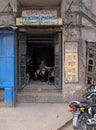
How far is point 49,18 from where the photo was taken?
1340 centimetres

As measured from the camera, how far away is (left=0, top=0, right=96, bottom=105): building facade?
1334 cm

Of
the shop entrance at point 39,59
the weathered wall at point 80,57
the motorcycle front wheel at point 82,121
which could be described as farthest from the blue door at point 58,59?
the motorcycle front wheel at point 82,121

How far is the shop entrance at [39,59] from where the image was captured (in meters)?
14.3

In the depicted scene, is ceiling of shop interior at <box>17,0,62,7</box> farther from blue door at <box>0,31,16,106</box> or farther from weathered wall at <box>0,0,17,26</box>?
blue door at <box>0,31,16,106</box>

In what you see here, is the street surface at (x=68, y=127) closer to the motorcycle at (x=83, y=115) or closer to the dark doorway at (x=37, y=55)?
the motorcycle at (x=83, y=115)

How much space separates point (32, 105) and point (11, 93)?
0.93 meters

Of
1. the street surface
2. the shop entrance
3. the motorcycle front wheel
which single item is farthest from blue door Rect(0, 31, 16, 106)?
the motorcycle front wheel

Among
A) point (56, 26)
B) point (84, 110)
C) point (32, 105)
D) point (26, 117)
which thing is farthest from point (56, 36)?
point (84, 110)

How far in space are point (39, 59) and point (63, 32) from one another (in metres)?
4.84

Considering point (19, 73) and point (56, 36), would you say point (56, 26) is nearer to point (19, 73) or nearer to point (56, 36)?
point (56, 36)

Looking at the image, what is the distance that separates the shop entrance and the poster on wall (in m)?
0.42

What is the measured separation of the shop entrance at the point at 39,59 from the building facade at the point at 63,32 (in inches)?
2.3

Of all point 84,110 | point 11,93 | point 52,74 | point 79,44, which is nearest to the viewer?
point 84,110

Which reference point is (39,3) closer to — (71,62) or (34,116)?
(71,62)
